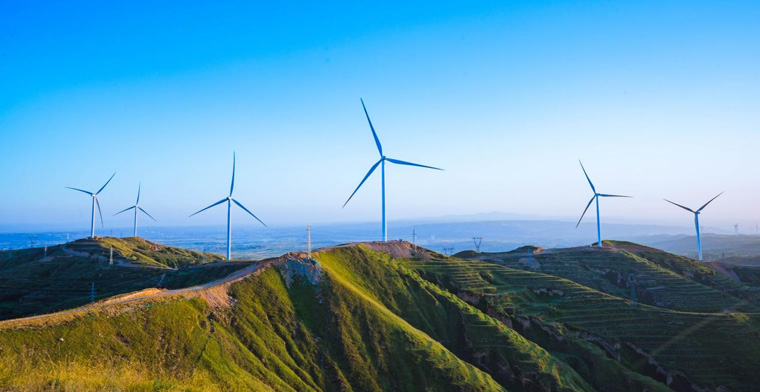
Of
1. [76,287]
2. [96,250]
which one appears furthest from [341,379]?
[96,250]

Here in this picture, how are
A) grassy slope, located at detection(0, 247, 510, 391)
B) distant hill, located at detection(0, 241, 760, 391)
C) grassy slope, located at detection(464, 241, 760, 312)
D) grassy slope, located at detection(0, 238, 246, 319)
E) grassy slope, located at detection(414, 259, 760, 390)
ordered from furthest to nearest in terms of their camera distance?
grassy slope, located at detection(464, 241, 760, 312) < grassy slope, located at detection(0, 238, 246, 319) < grassy slope, located at detection(414, 259, 760, 390) < distant hill, located at detection(0, 241, 760, 391) < grassy slope, located at detection(0, 247, 510, 391)

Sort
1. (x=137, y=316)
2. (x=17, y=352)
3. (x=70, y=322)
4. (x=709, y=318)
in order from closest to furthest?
1. (x=17, y=352)
2. (x=70, y=322)
3. (x=137, y=316)
4. (x=709, y=318)

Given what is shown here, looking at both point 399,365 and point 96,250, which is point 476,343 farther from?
point 96,250

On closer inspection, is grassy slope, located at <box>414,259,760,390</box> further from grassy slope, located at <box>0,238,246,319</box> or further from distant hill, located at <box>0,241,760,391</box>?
grassy slope, located at <box>0,238,246,319</box>

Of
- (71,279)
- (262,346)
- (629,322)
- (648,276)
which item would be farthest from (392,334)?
(71,279)

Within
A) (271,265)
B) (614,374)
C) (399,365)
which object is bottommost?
(614,374)

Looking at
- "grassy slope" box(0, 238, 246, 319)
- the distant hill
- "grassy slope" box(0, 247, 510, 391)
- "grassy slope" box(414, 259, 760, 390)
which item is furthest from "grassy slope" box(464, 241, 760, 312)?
"grassy slope" box(0, 238, 246, 319)
